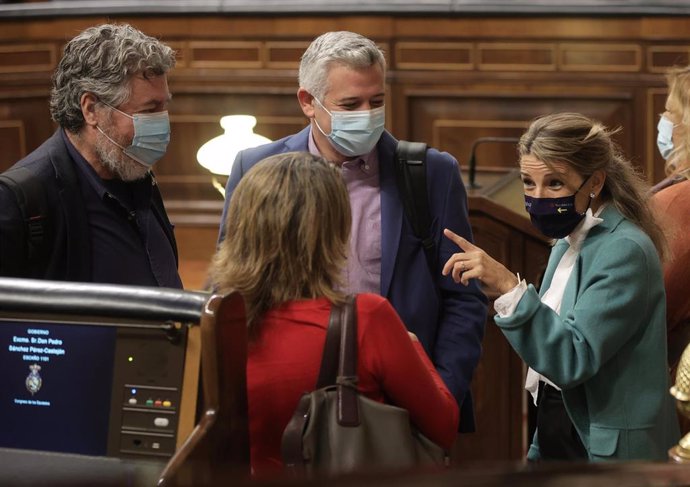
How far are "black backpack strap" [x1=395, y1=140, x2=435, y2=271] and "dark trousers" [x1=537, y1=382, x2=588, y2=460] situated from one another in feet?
1.35

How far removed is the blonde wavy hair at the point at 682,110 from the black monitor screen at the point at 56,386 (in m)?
1.73

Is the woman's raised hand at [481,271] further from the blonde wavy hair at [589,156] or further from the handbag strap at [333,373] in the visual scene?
the handbag strap at [333,373]

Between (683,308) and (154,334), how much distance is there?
1.48 meters

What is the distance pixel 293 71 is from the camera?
728 centimetres

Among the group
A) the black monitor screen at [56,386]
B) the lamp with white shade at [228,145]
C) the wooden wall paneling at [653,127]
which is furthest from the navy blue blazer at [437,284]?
the wooden wall paneling at [653,127]

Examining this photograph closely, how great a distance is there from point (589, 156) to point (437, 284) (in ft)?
1.58

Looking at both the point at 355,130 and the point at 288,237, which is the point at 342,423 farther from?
the point at 355,130

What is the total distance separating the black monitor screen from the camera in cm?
176

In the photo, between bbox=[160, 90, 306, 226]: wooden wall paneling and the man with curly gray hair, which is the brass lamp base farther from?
bbox=[160, 90, 306, 226]: wooden wall paneling

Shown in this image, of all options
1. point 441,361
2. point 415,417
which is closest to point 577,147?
point 441,361

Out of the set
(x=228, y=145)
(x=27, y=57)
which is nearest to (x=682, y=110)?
(x=228, y=145)

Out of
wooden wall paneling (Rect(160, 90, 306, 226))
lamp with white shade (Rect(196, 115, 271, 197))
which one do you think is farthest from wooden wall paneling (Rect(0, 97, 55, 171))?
lamp with white shade (Rect(196, 115, 271, 197))

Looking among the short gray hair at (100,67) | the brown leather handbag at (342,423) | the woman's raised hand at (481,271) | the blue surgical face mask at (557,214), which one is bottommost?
the brown leather handbag at (342,423)

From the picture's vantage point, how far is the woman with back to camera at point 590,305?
215 centimetres
